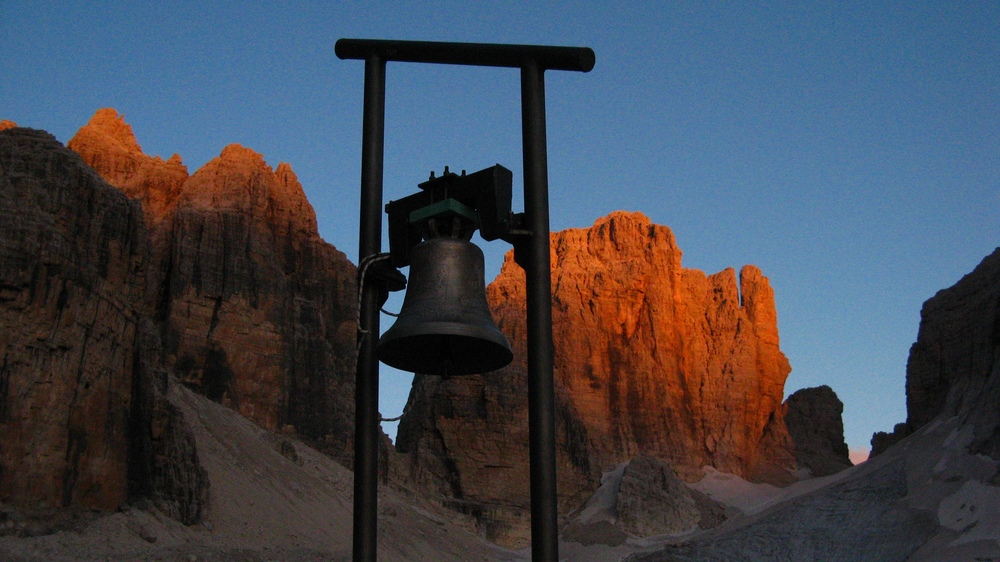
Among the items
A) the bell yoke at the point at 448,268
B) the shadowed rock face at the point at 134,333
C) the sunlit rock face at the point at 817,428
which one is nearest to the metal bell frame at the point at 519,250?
the bell yoke at the point at 448,268

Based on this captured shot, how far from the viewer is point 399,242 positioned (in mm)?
6098

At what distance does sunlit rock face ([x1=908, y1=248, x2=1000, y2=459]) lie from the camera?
4956 centimetres

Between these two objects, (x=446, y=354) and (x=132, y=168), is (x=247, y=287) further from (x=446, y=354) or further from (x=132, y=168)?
(x=446, y=354)

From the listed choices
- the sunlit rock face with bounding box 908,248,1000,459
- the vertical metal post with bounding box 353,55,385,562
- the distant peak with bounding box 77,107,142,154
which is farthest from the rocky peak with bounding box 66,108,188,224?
the vertical metal post with bounding box 353,55,385,562

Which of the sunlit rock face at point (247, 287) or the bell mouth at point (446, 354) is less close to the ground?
the sunlit rock face at point (247, 287)

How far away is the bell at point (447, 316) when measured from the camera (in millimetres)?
5852

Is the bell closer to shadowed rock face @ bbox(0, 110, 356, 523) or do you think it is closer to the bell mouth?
the bell mouth

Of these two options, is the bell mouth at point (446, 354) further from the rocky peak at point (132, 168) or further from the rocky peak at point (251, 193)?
the rocky peak at point (132, 168)

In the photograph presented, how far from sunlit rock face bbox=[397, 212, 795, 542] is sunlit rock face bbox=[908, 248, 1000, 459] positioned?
82.9 ft

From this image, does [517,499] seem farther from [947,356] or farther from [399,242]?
[399,242]

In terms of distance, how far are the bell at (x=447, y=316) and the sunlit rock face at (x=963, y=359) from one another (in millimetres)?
43727

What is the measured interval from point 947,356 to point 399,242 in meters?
70.0

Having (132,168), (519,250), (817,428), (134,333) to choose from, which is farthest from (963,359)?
Result: (519,250)

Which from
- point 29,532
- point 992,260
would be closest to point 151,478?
point 29,532
